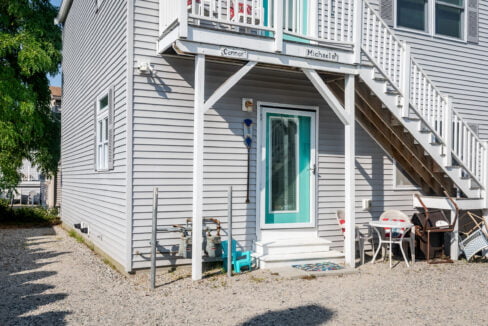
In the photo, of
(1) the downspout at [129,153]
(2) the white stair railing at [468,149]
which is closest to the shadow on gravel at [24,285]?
(1) the downspout at [129,153]

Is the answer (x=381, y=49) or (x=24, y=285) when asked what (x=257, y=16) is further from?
(x=24, y=285)

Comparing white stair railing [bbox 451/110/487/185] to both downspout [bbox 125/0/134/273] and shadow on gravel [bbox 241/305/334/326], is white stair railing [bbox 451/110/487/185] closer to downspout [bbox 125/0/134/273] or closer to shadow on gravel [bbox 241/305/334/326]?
shadow on gravel [bbox 241/305/334/326]

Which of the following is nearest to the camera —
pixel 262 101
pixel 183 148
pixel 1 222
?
pixel 183 148

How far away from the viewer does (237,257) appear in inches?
256

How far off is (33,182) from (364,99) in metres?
21.0

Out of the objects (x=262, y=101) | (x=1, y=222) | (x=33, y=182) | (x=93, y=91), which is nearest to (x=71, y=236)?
(x=93, y=91)

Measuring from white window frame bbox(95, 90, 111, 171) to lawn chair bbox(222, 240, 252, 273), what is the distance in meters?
2.40

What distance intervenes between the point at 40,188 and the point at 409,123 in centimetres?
1940

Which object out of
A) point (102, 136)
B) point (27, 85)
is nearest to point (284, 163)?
point (102, 136)

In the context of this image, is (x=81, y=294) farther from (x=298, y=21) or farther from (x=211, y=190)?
(x=298, y=21)

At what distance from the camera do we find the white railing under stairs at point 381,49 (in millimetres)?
6477

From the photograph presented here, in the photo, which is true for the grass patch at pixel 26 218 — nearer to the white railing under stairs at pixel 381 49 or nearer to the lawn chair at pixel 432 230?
the white railing under stairs at pixel 381 49

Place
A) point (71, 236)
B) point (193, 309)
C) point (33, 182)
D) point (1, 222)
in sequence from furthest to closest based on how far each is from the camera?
point (33, 182), point (1, 222), point (71, 236), point (193, 309)

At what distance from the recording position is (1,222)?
45.1ft
